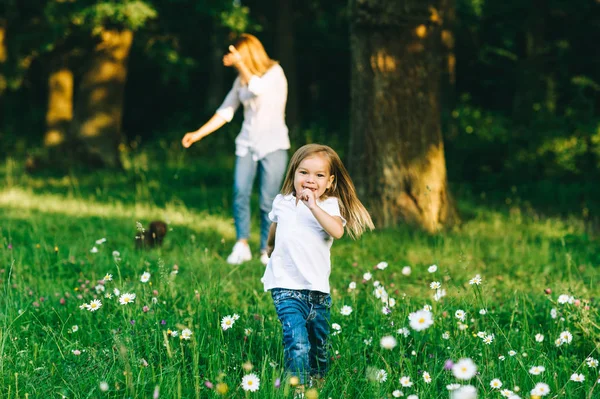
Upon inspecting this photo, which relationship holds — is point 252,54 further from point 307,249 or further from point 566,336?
point 566,336

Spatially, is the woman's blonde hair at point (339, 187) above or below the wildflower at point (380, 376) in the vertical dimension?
above

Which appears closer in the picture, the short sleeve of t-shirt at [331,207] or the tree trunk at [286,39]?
the short sleeve of t-shirt at [331,207]

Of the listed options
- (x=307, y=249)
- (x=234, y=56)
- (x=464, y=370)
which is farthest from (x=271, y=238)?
(x=234, y=56)

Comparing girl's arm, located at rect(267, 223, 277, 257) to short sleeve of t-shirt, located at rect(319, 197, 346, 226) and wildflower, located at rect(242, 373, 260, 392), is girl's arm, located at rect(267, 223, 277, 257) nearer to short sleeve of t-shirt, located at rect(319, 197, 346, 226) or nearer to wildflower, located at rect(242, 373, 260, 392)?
short sleeve of t-shirt, located at rect(319, 197, 346, 226)

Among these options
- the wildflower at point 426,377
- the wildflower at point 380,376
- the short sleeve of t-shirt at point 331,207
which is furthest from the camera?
the short sleeve of t-shirt at point 331,207

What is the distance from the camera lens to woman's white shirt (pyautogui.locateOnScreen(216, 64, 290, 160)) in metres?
6.23

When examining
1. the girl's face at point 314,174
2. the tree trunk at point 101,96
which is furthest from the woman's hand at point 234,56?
the tree trunk at point 101,96

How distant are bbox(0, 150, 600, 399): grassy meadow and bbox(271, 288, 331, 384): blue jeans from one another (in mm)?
85

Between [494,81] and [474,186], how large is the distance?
1259cm

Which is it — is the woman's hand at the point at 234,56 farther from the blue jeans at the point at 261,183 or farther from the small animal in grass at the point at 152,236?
the small animal in grass at the point at 152,236

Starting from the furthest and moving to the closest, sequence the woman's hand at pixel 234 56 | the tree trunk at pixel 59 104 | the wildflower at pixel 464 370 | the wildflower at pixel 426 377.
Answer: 1. the tree trunk at pixel 59 104
2. the woman's hand at pixel 234 56
3. the wildflower at pixel 426 377
4. the wildflower at pixel 464 370

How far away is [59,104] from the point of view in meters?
17.4

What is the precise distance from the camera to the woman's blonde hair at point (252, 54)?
6.21m

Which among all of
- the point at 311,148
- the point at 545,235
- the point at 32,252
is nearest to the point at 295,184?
the point at 311,148
